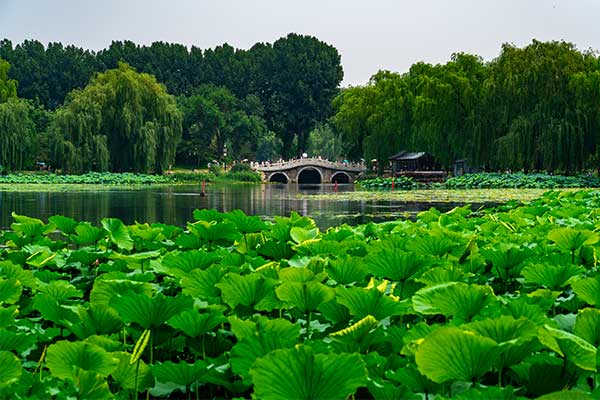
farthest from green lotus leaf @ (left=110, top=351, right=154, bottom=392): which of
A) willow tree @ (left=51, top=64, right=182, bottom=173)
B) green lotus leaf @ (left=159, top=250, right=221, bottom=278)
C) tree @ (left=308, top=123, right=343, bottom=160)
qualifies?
Answer: tree @ (left=308, top=123, right=343, bottom=160)

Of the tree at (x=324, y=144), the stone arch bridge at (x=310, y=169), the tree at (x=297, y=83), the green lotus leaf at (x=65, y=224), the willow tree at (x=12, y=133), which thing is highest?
the tree at (x=297, y=83)

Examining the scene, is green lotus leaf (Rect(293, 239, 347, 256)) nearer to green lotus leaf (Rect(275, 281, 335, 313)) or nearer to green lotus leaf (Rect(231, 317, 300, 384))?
green lotus leaf (Rect(275, 281, 335, 313))

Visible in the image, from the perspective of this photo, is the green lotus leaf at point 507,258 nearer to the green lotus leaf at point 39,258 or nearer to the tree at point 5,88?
the green lotus leaf at point 39,258

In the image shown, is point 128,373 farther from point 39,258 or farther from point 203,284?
point 39,258

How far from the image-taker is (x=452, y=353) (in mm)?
1032

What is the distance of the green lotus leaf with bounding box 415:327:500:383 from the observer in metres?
1.02

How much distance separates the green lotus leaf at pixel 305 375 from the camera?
0.90 meters

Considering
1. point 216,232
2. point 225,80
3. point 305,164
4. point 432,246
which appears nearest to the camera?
point 432,246

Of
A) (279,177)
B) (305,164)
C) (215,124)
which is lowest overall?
(279,177)

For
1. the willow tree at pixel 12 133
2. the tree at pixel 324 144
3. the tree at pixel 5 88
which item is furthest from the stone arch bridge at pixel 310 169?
the willow tree at pixel 12 133

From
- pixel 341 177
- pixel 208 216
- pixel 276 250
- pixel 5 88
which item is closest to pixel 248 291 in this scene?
pixel 276 250

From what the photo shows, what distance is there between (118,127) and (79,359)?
32.5m

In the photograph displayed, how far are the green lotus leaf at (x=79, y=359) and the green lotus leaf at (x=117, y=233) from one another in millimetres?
1581

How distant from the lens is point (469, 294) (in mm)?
1363
